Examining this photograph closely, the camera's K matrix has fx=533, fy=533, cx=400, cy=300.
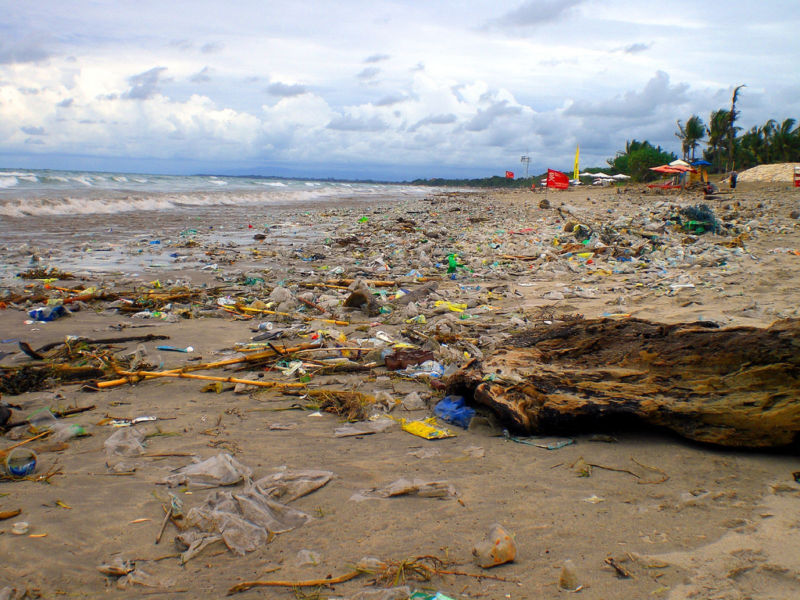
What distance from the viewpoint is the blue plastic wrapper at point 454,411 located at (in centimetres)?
306

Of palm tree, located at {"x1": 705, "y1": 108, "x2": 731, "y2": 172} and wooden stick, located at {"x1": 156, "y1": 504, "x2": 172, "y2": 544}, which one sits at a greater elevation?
palm tree, located at {"x1": 705, "y1": 108, "x2": 731, "y2": 172}

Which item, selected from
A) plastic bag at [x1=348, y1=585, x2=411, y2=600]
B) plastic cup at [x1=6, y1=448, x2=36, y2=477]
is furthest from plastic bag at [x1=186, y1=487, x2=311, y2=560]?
plastic cup at [x1=6, y1=448, x2=36, y2=477]

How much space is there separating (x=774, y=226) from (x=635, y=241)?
3663 millimetres

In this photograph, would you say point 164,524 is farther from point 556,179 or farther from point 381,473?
point 556,179

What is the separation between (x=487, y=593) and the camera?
1.67 meters

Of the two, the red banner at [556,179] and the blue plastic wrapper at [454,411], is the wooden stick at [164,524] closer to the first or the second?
the blue plastic wrapper at [454,411]

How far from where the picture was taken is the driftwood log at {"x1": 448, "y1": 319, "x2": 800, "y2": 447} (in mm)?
2465

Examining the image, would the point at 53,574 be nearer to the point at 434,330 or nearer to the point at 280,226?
the point at 434,330

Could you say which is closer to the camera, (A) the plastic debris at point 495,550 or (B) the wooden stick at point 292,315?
(A) the plastic debris at point 495,550

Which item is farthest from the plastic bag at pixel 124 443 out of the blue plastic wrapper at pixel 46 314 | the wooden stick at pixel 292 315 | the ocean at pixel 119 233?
the ocean at pixel 119 233

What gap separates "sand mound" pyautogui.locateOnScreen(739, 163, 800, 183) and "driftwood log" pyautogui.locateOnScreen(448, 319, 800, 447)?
3062 centimetres

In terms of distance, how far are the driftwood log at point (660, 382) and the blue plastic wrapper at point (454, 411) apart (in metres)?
0.08

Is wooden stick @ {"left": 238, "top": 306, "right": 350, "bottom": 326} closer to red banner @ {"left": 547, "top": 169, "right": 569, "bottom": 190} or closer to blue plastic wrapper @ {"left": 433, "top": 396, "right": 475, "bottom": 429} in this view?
blue plastic wrapper @ {"left": 433, "top": 396, "right": 475, "bottom": 429}

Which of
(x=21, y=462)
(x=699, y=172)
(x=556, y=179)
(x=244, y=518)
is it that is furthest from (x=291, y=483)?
(x=556, y=179)
